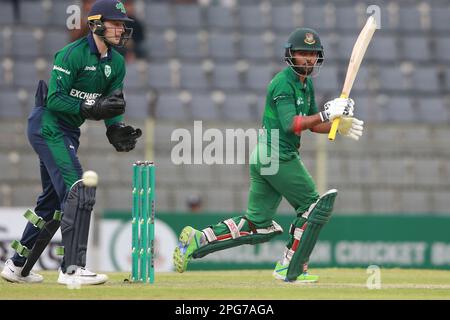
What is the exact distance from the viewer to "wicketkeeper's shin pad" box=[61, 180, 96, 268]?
308 inches

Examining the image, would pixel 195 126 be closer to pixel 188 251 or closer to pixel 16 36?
pixel 16 36

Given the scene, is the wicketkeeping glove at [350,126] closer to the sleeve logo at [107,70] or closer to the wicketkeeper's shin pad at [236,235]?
the wicketkeeper's shin pad at [236,235]

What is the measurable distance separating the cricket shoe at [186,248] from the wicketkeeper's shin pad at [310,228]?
30.0 inches

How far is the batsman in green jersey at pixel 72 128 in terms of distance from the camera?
7855mm

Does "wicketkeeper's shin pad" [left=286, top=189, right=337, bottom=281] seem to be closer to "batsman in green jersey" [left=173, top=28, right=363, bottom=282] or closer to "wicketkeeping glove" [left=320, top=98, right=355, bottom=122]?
"batsman in green jersey" [left=173, top=28, right=363, bottom=282]

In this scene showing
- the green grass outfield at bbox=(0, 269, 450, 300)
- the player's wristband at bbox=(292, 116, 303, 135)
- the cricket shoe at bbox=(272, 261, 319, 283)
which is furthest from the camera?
the cricket shoe at bbox=(272, 261, 319, 283)

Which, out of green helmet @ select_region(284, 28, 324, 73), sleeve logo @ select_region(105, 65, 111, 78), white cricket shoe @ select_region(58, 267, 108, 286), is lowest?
white cricket shoe @ select_region(58, 267, 108, 286)

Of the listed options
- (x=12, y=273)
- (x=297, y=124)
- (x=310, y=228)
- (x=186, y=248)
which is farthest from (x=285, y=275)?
(x=12, y=273)

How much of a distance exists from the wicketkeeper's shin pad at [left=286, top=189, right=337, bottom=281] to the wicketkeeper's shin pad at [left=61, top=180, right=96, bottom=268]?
1.59 meters

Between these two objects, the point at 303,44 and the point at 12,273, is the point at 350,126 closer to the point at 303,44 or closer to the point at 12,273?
the point at 303,44

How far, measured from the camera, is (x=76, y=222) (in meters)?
7.83

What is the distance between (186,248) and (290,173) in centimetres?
99

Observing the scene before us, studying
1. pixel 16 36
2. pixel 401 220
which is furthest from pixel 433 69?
pixel 16 36

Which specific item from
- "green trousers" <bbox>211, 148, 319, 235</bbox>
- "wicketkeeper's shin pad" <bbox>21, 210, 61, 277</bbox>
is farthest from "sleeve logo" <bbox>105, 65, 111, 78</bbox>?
"green trousers" <bbox>211, 148, 319, 235</bbox>
